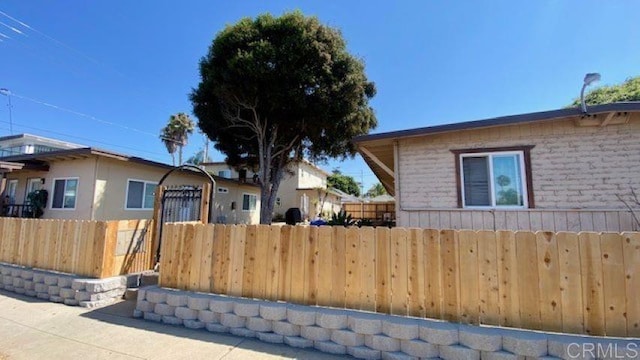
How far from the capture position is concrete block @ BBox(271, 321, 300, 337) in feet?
11.8

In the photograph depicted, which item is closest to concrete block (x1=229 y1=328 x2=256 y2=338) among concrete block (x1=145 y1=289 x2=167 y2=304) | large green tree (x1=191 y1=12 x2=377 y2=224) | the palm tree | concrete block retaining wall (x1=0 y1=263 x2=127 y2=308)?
concrete block (x1=145 y1=289 x2=167 y2=304)

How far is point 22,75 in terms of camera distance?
1650 centimetres

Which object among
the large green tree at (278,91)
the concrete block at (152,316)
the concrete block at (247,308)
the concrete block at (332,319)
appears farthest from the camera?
the large green tree at (278,91)

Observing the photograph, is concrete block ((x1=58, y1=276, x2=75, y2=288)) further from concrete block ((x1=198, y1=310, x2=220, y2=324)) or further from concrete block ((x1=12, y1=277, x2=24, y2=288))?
concrete block ((x1=198, y1=310, x2=220, y2=324))

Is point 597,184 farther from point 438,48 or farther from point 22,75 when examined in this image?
point 22,75

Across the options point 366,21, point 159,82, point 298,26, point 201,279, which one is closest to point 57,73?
point 159,82

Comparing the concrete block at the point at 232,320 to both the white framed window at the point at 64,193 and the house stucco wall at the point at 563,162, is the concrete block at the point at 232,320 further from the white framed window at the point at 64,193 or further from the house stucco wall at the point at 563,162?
the white framed window at the point at 64,193

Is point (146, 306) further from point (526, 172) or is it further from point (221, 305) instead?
point (526, 172)

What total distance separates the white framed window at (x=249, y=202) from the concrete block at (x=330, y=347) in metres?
16.9

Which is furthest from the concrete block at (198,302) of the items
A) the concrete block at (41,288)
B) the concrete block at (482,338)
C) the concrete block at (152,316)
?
the concrete block at (41,288)

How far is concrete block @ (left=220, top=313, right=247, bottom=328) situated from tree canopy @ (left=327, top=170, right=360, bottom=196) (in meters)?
40.0

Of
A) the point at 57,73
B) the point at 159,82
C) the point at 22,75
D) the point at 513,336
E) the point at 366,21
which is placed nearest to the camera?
the point at 513,336

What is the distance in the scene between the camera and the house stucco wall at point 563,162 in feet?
18.7

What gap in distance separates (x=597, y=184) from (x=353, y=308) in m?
5.71
